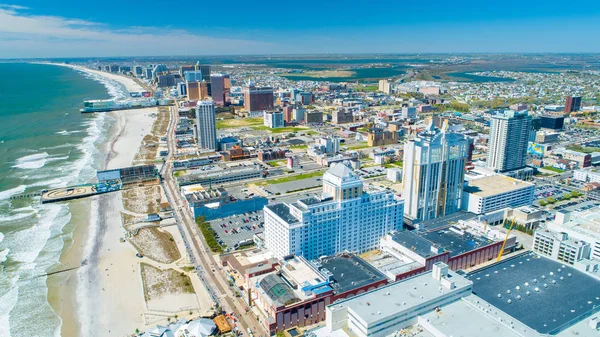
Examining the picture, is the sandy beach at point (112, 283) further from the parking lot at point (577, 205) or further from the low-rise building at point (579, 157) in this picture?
the low-rise building at point (579, 157)

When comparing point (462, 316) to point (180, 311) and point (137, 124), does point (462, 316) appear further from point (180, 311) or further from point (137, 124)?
point (137, 124)

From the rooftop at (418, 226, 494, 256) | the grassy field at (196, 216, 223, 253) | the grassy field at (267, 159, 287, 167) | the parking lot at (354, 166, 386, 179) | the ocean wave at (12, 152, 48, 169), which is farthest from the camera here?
the grassy field at (267, 159, 287, 167)

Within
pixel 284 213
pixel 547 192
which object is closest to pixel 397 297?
pixel 284 213

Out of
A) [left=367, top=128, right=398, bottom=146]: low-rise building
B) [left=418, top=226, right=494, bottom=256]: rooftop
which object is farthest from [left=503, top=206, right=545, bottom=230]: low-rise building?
[left=367, top=128, right=398, bottom=146]: low-rise building

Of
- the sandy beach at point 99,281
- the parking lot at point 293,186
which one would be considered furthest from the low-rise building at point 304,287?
the parking lot at point 293,186

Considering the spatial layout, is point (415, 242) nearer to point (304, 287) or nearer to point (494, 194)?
point (304, 287)

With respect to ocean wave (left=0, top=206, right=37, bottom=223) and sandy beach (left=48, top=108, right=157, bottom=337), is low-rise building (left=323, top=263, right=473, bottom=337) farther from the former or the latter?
ocean wave (left=0, top=206, right=37, bottom=223)

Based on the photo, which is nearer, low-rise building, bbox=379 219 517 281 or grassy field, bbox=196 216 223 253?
low-rise building, bbox=379 219 517 281
